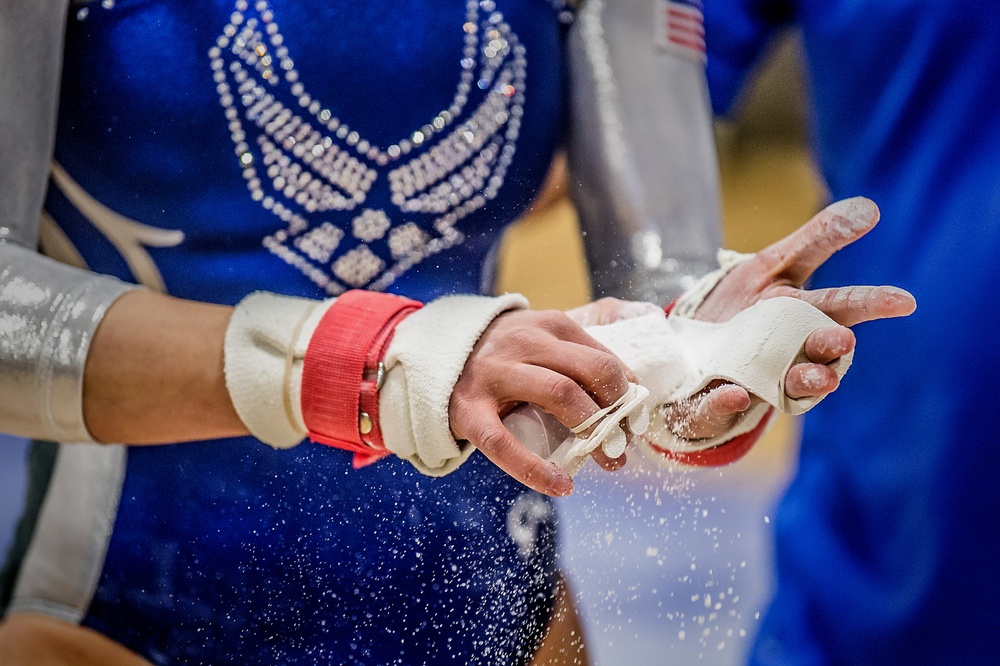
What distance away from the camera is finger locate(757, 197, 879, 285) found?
0.49m

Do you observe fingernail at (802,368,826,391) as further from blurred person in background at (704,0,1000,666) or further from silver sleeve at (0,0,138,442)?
blurred person in background at (704,0,1000,666)

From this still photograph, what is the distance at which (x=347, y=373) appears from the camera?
1.48ft

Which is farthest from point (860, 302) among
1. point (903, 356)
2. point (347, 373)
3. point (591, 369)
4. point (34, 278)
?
point (903, 356)

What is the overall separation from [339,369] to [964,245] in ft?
2.20

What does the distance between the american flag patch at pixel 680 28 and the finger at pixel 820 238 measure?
0.24m

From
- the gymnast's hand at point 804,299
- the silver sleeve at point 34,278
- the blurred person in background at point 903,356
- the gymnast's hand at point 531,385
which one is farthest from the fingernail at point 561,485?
the blurred person in background at point 903,356

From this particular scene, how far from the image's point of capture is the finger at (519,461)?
420mm

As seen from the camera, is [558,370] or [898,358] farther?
[898,358]

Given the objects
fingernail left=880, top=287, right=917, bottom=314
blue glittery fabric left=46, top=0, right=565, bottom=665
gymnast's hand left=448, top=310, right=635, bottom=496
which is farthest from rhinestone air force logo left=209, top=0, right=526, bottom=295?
fingernail left=880, top=287, right=917, bottom=314

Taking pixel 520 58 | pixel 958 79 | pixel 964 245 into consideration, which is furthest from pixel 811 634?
pixel 520 58

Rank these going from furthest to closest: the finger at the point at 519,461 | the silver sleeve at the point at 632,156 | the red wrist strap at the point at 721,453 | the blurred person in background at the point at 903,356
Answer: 1. the blurred person in background at the point at 903,356
2. the silver sleeve at the point at 632,156
3. the red wrist strap at the point at 721,453
4. the finger at the point at 519,461

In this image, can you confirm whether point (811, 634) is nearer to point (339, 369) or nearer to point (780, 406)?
point (780, 406)

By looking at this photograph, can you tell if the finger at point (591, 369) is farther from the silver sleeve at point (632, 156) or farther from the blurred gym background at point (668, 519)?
the silver sleeve at point (632, 156)

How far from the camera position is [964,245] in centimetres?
91
